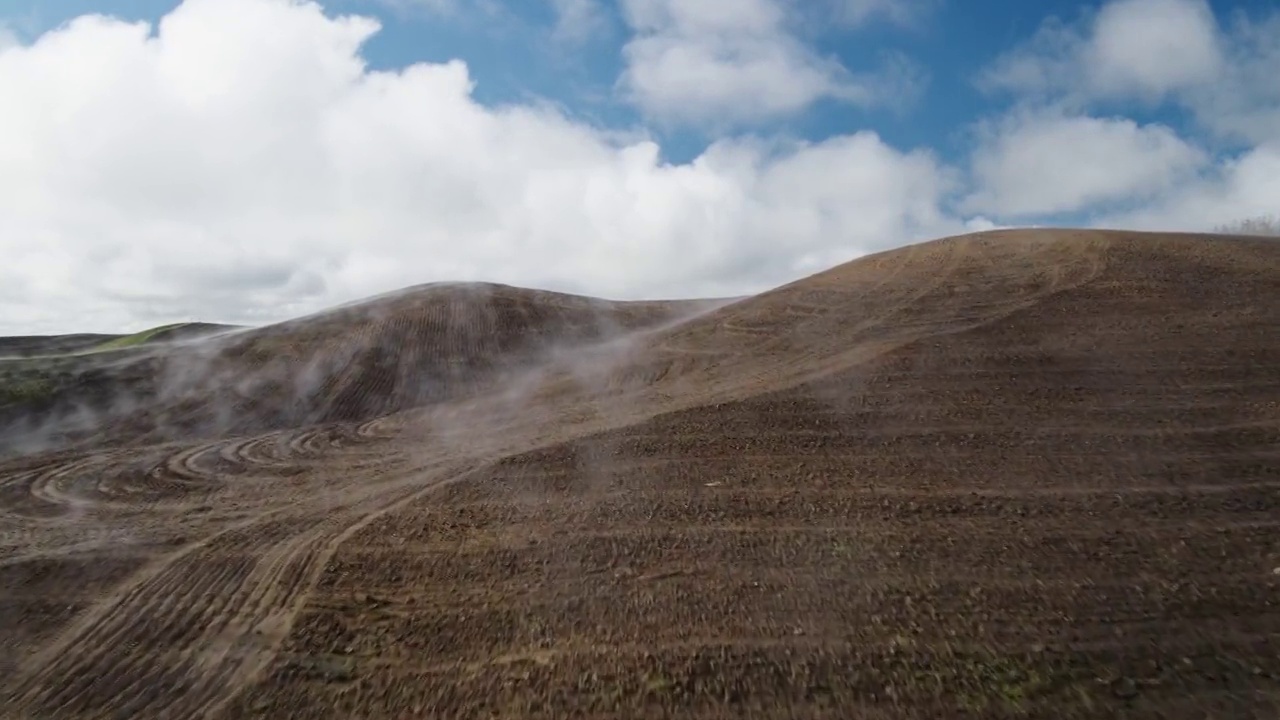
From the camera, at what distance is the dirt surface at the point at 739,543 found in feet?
22.6

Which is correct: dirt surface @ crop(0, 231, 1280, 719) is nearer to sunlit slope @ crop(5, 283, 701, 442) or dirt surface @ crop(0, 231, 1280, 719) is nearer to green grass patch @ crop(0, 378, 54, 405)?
sunlit slope @ crop(5, 283, 701, 442)

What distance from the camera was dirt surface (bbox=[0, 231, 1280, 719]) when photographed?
689 cm

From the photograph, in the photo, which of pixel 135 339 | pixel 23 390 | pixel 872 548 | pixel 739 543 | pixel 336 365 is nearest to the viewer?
pixel 872 548

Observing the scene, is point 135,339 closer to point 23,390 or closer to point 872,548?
point 23,390

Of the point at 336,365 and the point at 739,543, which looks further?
the point at 336,365

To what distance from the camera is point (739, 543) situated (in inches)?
357

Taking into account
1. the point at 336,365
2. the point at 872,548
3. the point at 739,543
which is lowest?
the point at 872,548

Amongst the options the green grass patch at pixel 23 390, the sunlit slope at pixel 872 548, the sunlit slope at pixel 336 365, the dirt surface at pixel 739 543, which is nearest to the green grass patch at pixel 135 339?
the sunlit slope at pixel 336 365

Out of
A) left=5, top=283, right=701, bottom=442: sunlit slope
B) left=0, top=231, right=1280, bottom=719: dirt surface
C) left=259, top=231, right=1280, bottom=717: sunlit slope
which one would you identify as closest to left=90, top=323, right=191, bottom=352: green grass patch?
left=5, top=283, right=701, bottom=442: sunlit slope

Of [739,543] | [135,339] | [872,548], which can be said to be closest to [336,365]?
[739,543]

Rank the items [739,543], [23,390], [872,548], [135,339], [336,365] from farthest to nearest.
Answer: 1. [135,339]
2. [336,365]
3. [23,390]
4. [739,543]
5. [872,548]

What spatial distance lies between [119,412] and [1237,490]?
25.1m

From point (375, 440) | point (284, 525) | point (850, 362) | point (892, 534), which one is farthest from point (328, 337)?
point (892, 534)

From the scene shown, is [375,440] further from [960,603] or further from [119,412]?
[960,603]
